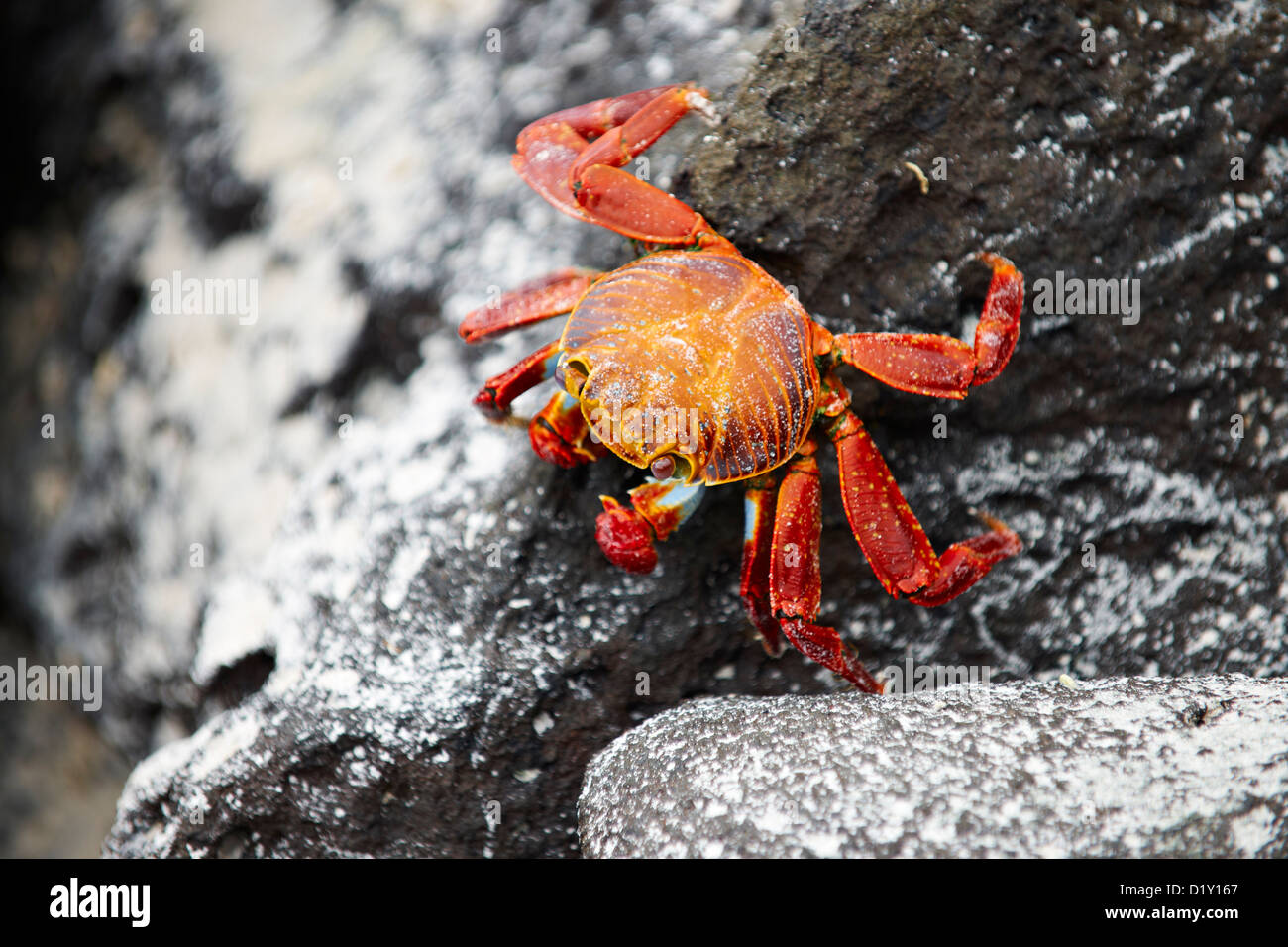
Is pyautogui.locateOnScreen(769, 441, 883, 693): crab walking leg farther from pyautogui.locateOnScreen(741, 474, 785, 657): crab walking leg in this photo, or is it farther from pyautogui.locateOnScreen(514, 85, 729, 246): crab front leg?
pyautogui.locateOnScreen(514, 85, 729, 246): crab front leg

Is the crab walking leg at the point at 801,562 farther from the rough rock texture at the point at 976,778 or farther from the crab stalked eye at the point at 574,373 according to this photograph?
the crab stalked eye at the point at 574,373

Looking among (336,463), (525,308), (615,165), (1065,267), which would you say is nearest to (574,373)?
(525,308)

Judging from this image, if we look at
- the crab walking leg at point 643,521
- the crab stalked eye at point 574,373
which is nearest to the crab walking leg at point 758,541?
the crab walking leg at point 643,521

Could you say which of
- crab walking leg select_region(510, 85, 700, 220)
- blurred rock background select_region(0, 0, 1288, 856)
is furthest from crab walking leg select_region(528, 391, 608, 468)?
crab walking leg select_region(510, 85, 700, 220)

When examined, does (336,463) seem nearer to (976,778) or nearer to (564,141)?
(564,141)

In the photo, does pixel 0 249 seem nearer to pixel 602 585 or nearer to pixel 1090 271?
pixel 602 585

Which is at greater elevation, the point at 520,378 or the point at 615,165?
the point at 615,165
